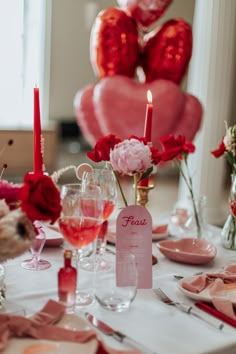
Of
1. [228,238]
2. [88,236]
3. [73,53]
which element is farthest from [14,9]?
[88,236]

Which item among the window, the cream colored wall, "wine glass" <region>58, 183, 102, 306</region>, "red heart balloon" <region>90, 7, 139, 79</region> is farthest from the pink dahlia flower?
the cream colored wall

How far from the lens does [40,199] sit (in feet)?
3.04

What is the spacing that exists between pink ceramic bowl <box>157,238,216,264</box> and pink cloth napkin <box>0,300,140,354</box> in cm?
54

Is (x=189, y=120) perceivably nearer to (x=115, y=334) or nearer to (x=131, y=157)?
(x=131, y=157)

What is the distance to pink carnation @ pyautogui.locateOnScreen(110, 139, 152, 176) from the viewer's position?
47.9 inches

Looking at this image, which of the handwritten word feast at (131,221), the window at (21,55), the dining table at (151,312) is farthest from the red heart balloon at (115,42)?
the window at (21,55)

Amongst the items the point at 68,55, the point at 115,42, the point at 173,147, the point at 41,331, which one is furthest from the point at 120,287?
the point at 68,55

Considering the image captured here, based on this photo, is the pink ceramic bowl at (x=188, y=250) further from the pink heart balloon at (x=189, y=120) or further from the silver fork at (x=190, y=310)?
the pink heart balloon at (x=189, y=120)

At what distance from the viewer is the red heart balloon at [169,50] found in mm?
3020

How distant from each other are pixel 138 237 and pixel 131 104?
A: 194 centimetres

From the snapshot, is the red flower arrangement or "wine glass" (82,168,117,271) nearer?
the red flower arrangement

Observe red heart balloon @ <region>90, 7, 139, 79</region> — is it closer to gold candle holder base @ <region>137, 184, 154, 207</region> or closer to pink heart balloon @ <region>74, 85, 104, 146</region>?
pink heart balloon @ <region>74, 85, 104, 146</region>

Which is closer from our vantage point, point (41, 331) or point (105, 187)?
point (41, 331)

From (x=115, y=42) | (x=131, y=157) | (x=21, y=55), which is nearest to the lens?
(x=131, y=157)
